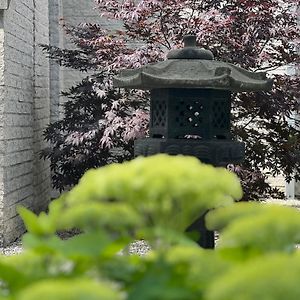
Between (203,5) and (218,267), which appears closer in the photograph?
(218,267)

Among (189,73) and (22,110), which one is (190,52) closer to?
(189,73)

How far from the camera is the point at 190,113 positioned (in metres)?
4.27

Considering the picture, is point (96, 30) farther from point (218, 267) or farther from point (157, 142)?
point (218, 267)

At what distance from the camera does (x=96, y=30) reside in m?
7.99

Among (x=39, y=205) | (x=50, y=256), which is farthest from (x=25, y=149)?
(x=50, y=256)

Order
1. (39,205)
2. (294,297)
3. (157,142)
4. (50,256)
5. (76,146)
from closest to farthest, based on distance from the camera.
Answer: (294,297)
(50,256)
(157,142)
(76,146)
(39,205)

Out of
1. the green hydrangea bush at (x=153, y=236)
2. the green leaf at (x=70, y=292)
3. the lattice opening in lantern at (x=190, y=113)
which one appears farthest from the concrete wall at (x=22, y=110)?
the green leaf at (x=70, y=292)

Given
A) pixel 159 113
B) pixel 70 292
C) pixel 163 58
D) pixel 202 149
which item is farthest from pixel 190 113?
pixel 70 292

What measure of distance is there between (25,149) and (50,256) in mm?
6418

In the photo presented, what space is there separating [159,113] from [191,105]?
7.9 inches

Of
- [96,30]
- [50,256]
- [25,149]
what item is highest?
[96,30]

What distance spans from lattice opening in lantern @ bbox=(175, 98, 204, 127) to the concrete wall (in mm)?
2771

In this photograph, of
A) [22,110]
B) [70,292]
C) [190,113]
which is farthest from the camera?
[22,110]

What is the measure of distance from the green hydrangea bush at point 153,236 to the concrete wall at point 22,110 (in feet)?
18.0
